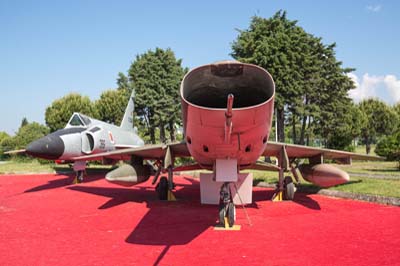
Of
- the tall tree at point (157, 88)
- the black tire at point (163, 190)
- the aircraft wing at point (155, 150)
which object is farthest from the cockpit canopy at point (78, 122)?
the tall tree at point (157, 88)

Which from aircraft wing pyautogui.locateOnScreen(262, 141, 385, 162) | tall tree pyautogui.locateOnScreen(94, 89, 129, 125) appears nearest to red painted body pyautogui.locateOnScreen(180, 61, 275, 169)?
aircraft wing pyautogui.locateOnScreen(262, 141, 385, 162)

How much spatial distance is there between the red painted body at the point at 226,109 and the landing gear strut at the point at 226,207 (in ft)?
4.16

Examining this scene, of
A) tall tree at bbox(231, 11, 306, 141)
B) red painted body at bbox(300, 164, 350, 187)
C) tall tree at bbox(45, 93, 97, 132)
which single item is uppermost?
tall tree at bbox(231, 11, 306, 141)

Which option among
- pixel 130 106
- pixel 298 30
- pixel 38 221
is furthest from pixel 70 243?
pixel 298 30

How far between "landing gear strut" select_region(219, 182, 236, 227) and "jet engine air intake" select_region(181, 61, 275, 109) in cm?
220

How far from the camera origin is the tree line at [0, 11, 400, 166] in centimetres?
2522

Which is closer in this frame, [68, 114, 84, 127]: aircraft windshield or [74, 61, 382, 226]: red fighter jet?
[74, 61, 382, 226]: red fighter jet

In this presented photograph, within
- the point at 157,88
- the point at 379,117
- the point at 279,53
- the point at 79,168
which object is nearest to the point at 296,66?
the point at 279,53

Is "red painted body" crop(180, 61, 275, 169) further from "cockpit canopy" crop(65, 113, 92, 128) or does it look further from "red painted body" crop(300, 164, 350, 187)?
"cockpit canopy" crop(65, 113, 92, 128)

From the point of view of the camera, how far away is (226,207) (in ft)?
26.1

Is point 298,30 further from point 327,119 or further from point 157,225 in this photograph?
point 157,225

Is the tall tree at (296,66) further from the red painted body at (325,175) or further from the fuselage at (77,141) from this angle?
the red painted body at (325,175)

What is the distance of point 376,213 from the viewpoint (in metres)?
9.52

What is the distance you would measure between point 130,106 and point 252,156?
1796cm
